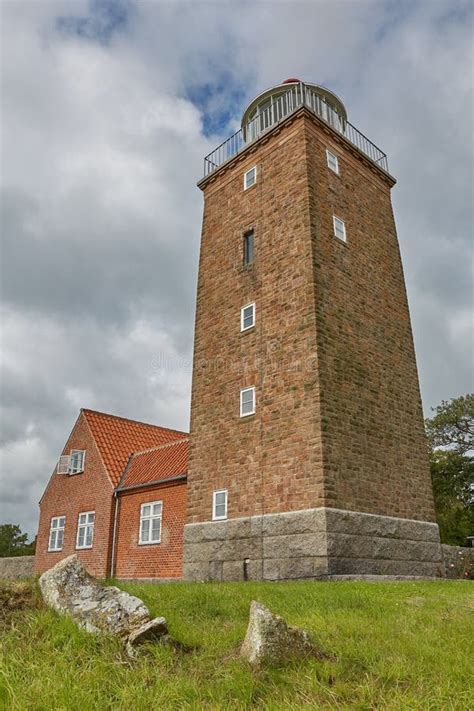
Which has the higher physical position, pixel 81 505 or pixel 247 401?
pixel 247 401

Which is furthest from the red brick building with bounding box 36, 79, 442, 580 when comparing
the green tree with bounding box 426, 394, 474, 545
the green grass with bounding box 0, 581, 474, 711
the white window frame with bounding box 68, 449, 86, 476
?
the green tree with bounding box 426, 394, 474, 545

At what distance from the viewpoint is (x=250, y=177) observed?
19891 mm

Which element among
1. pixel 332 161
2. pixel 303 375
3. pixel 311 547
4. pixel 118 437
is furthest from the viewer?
pixel 118 437

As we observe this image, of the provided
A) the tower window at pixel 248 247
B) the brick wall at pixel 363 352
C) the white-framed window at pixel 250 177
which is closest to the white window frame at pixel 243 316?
the tower window at pixel 248 247

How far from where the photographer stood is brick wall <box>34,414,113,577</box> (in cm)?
2172

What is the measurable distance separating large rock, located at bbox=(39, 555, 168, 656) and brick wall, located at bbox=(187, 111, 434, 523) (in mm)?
7975

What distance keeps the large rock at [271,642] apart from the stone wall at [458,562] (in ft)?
42.9

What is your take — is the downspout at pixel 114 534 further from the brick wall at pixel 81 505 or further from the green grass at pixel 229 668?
the green grass at pixel 229 668

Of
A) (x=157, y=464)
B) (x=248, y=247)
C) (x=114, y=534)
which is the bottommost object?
(x=114, y=534)

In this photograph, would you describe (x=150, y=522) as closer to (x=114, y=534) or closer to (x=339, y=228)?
(x=114, y=534)

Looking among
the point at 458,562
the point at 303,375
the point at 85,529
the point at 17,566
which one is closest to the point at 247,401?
the point at 303,375

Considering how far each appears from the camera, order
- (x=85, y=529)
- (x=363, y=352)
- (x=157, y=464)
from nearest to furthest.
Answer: (x=363, y=352) → (x=157, y=464) → (x=85, y=529)

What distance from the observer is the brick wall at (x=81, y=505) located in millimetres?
21719

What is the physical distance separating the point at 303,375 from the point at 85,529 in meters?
12.9
